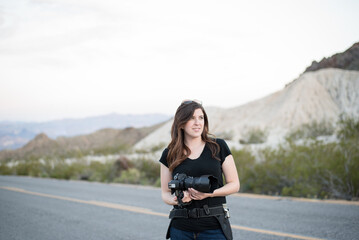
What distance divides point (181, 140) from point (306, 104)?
170 feet

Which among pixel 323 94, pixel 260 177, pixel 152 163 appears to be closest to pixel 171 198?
pixel 260 177

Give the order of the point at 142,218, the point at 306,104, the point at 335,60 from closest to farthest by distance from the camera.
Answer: the point at 142,218 → the point at 335,60 → the point at 306,104

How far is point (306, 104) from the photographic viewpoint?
52469 millimetres

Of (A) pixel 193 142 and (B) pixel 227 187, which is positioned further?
(A) pixel 193 142

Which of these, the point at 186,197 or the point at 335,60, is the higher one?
the point at 335,60

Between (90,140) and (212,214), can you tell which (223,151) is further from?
(90,140)

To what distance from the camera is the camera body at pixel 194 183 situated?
112 inches

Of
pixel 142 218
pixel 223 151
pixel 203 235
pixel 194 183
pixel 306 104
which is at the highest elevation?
pixel 306 104

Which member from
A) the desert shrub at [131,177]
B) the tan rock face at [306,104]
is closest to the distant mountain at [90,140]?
the tan rock face at [306,104]

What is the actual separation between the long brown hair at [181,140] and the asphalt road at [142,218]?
339 centimetres

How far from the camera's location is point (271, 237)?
6.05 meters

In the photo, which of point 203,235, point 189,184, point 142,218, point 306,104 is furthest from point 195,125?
point 306,104

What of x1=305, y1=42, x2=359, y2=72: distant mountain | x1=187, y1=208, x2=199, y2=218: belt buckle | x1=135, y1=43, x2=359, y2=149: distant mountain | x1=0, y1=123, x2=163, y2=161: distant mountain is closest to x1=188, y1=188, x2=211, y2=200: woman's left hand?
x1=187, y1=208, x2=199, y2=218: belt buckle

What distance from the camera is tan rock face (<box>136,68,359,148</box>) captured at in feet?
165
